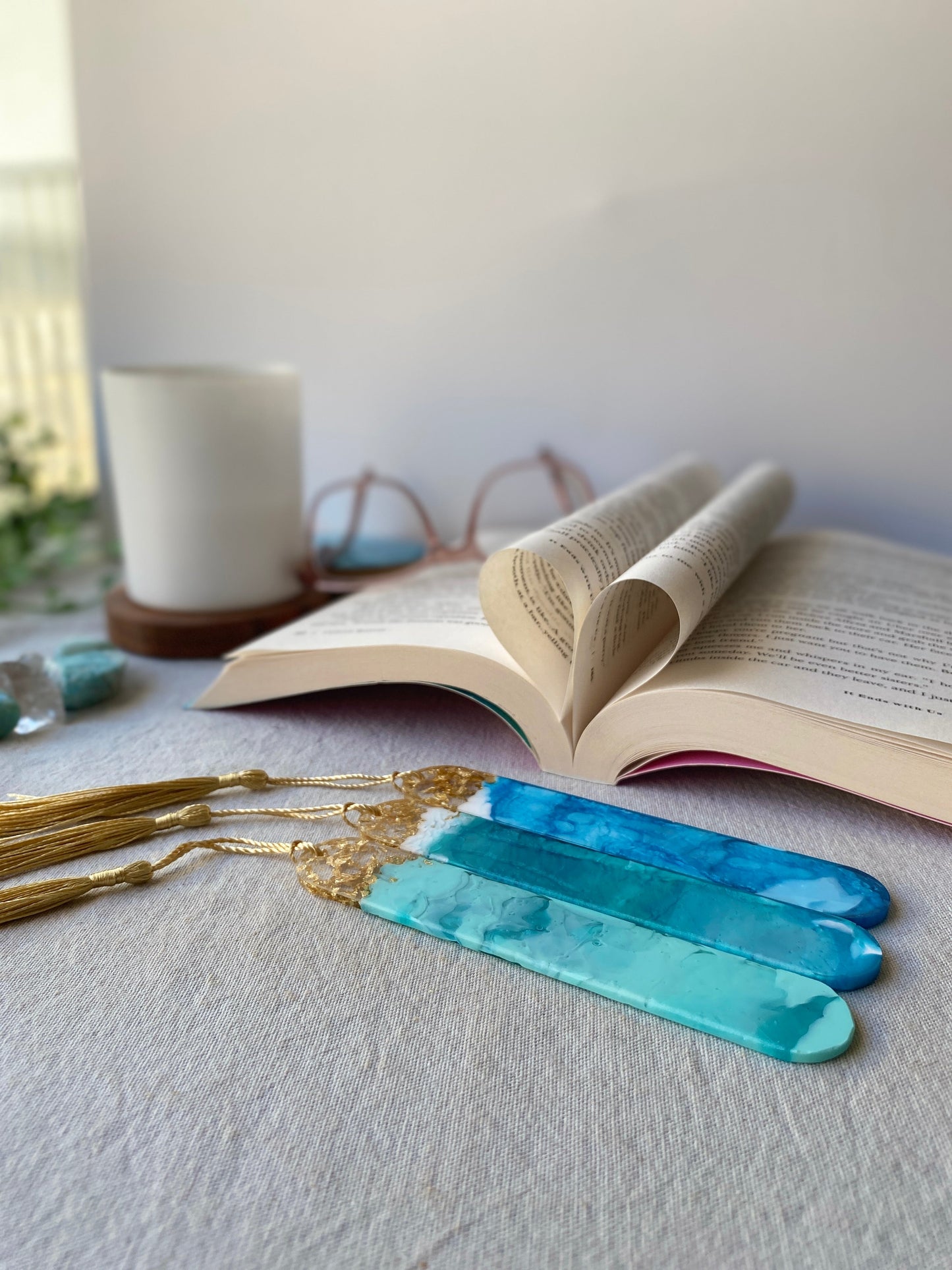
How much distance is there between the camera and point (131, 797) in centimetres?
53

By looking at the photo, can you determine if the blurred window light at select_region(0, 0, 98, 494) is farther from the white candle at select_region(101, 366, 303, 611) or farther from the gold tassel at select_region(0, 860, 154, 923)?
the gold tassel at select_region(0, 860, 154, 923)

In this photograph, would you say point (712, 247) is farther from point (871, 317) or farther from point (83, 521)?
point (83, 521)

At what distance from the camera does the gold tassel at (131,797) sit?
1.65ft

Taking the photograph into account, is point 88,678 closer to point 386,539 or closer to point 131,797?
point 131,797

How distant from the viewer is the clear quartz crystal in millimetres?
659

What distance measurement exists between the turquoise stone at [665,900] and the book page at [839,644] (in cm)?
12

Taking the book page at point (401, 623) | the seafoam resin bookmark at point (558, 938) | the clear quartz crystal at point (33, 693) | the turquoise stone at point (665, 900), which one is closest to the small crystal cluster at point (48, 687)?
the clear quartz crystal at point (33, 693)

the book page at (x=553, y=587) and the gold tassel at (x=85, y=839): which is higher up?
the book page at (x=553, y=587)

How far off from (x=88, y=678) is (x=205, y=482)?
0.18 m

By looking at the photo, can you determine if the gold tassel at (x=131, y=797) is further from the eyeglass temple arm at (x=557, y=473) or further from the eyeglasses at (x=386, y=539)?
the eyeglass temple arm at (x=557, y=473)

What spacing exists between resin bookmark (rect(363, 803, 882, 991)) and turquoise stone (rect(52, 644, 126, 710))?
0.92ft

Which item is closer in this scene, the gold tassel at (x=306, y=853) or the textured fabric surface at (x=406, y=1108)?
the textured fabric surface at (x=406, y=1108)

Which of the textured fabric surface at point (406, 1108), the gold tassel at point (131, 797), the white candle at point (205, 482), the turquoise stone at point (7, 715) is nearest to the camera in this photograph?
the textured fabric surface at point (406, 1108)

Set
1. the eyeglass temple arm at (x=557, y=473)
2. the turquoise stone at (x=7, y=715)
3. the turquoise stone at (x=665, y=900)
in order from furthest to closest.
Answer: the eyeglass temple arm at (x=557, y=473) < the turquoise stone at (x=7, y=715) < the turquoise stone at (x=665, y=900)
